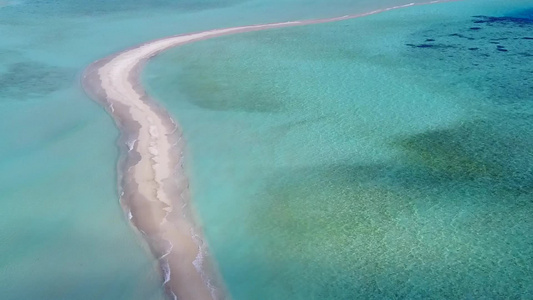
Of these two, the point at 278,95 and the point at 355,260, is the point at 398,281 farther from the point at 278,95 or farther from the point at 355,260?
the point at 278,95

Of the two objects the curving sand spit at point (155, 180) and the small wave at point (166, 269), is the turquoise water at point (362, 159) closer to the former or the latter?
the curving sand spit at point (155, 180)

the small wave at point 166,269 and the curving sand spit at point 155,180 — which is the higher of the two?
the curving sand spit at point 155,180

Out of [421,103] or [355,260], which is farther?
[421,103]

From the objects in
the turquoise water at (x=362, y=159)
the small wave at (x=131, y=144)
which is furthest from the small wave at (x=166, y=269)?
the small wave at (x=131, y=144)

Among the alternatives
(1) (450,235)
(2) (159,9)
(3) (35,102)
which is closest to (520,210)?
(1) (450,235)

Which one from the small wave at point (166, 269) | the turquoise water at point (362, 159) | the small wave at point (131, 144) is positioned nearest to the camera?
the small wave at point (166, 269)
